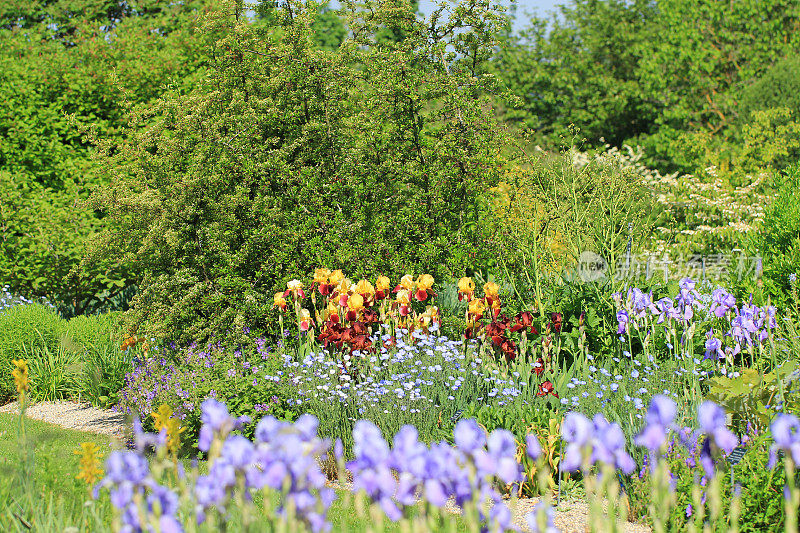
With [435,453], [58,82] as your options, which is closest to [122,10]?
[58,82]

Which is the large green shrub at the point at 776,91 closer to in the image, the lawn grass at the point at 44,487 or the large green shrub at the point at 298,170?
the large green shrub at the point at 298,170

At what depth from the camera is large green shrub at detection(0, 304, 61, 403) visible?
7023 mm

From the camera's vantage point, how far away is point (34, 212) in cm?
944

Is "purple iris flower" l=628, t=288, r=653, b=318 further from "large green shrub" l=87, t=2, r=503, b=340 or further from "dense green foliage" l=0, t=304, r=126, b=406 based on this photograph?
"dense green foliage" l=0, t=304, r=126, b=406

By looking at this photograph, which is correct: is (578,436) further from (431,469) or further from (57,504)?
(57,504)

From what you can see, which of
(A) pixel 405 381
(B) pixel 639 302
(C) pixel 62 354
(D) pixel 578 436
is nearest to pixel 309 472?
(D) pixel 578 436

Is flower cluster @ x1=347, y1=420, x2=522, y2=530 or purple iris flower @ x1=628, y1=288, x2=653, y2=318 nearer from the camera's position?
flower cluster @ x1=347, y1=420, x2=522, y2=530

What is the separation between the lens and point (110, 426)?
5.78 meters

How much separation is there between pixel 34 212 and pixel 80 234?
0.70 m

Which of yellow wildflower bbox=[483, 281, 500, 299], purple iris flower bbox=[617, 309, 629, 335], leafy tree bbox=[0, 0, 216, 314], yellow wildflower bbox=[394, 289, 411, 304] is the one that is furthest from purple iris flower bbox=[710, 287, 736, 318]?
leafy tree bbox=[0, 0, 216, 314]

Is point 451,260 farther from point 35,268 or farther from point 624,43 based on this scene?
point 624,43

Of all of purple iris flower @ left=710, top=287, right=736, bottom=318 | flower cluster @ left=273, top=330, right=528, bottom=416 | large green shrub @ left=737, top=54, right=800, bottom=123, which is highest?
large green shrub @ left=737, top=54, right=800, bottom=123

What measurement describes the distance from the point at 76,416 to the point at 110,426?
0.72 metres

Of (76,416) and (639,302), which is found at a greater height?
(639,302)
